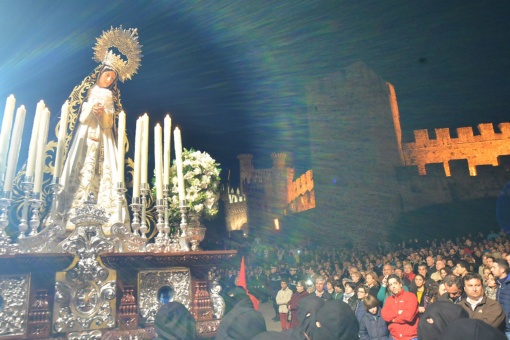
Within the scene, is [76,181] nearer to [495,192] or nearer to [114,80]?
[114,80]

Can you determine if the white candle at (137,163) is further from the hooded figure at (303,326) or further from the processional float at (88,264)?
the hooded figure at (303,326)

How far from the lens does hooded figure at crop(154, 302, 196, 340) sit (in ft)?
10.9

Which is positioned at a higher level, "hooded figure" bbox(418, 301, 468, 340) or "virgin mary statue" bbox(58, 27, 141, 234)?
"virgin mary statue" bbox(58, 27, 141, 234)

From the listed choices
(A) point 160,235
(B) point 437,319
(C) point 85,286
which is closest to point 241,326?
(C) point 85,286

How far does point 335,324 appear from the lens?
366 cm

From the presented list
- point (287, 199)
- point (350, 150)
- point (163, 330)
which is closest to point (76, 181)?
point (163, 330)

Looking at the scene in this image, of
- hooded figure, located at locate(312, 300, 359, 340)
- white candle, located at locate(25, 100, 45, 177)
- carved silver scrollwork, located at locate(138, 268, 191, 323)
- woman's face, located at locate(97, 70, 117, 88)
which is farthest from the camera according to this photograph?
woman's face, located at locate(97, 70, 117, 88)

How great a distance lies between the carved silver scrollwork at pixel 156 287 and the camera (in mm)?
4328

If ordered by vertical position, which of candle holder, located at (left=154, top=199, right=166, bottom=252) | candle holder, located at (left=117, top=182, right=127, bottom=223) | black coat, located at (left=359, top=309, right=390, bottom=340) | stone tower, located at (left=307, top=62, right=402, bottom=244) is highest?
stone tower, located at (left=307, top=62, right=402, bottom=244)

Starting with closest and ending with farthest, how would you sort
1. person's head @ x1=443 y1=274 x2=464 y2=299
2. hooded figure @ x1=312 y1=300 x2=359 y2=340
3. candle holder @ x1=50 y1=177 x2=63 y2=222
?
1. hooded figure @ x1=312 y1=300 x2=359 y2=340
2. candle holder @ x1=50 y1=177 x2=63 y2=222
3. person's head @ x1=443 y1=274 x2=464 y2=299

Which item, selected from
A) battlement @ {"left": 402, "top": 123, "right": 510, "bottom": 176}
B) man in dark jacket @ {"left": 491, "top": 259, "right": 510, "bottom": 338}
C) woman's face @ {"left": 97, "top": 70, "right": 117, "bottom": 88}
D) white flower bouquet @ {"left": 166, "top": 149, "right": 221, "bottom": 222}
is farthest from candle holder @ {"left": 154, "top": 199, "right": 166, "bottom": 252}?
battlement @ {"left": 402, "top": 123, "right": 510, "bottom": 176}

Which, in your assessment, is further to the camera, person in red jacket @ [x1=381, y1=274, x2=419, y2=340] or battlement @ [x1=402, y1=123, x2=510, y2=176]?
battlement @ [x1=402, y1=123, x2=510, y2=176]

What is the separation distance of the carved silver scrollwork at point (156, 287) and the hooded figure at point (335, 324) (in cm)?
165

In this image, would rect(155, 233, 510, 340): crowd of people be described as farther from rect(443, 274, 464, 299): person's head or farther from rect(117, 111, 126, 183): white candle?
rect(117, 111, 126, 183): white candle
